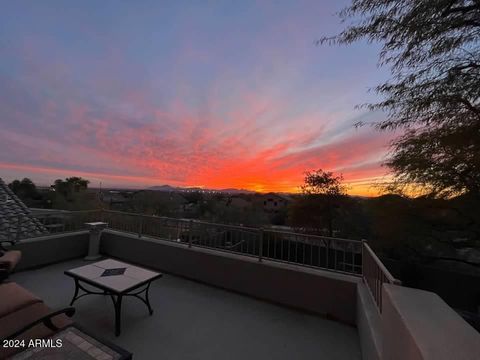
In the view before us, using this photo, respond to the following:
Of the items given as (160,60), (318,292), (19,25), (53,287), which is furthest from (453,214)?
(19,25)

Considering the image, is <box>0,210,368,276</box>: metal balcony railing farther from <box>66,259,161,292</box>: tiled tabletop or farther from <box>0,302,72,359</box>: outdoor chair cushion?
<box>0,302,72,359</box>: outdoor chair cushion

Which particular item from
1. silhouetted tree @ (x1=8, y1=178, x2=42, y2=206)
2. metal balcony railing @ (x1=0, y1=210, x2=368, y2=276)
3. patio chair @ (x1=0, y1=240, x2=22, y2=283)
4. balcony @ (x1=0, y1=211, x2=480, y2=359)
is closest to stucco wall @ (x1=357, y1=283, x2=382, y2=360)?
balcony @ (x1=0, y1=211, x2=480, y2=359)

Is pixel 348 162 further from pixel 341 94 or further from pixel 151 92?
pixel 151 92

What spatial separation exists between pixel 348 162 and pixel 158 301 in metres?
8.01

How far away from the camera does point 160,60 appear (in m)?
5.29

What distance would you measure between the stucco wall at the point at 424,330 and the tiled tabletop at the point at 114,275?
8.00 feet

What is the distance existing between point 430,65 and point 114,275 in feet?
18.1

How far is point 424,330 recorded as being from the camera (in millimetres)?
809

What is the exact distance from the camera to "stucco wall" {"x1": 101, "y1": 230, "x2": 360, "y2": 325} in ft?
9.53

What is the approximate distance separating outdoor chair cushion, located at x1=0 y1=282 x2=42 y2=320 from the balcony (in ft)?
2.74

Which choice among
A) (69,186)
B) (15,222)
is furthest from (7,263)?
(69,186)

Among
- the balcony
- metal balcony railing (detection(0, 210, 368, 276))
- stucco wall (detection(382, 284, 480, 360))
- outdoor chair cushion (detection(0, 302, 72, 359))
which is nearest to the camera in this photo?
stucco wall (detection(382, 284, 480, 360))

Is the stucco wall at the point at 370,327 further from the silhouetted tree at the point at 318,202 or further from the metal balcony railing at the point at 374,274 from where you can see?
the silhouetted tree at the point at 318,202

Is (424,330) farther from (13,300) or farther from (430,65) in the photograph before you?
(430,65)
